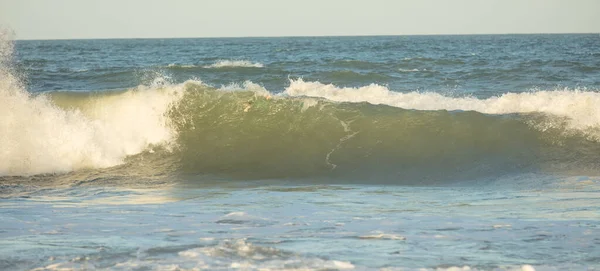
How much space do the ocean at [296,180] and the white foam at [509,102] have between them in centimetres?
5

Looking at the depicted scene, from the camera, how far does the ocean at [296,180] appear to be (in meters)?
5.43

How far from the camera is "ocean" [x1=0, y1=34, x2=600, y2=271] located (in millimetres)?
5430

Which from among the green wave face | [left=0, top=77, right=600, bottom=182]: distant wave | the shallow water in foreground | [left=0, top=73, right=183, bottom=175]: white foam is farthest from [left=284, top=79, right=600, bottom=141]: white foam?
the shallow water in foreground

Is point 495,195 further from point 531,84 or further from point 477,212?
point 531,84

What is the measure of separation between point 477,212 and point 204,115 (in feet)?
26.0

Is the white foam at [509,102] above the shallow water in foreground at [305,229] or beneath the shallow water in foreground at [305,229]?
above

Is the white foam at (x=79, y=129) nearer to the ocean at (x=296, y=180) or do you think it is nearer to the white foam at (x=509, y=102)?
the ocean at (x=296, y=180)

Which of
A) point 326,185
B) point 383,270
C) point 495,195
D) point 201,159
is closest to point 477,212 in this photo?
point 495,195

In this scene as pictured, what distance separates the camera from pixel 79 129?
499 inches

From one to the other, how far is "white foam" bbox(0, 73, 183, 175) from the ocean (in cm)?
3

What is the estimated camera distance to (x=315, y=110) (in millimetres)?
13945

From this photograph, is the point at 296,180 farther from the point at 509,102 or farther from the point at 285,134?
the point at 509,102

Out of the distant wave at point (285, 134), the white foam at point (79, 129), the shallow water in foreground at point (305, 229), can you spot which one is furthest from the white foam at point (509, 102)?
the shallow water in foreground at point (305, 229)

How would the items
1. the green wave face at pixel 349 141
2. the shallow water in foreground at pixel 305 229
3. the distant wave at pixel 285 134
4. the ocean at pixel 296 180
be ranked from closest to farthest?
the shallow water in foreground at pixel 305 229
the ocean at pixel 296 180
the green wave face at pixel 349 141
the distant wave at pixel 285 134
